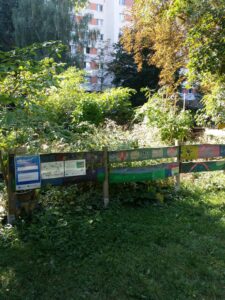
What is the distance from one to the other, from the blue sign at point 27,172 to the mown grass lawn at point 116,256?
0.45m

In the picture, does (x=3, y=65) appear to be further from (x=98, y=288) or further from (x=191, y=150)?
(x=191, y=150)

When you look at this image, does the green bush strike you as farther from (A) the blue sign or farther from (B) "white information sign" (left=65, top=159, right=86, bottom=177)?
(A) the blue sign

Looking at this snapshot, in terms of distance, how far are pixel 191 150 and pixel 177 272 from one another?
301cm

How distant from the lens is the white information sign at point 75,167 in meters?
4.83

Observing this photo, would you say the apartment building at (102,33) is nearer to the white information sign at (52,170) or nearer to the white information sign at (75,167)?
the white information sign at (75,167)

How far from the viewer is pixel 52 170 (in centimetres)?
472

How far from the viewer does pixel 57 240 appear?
12.7ft

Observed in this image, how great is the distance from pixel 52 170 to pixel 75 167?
0.35 m

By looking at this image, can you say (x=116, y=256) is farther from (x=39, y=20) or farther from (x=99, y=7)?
(x=99, y=7)

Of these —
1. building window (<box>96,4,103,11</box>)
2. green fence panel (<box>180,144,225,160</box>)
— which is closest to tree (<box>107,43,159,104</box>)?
building window (<box>96,4,103,11</box>)

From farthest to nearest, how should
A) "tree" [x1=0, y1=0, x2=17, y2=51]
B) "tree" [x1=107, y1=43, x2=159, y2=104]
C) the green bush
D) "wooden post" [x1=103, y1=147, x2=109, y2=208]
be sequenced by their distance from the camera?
1. "tree" [x1=107, y1=43, x2=159, y2=104]
2. "tree" [x1=0, y1=0, x2=17, y2=51]
3. the green bush
4. "wooden post" [x1=103, y1=147, x2=109, y2=208]

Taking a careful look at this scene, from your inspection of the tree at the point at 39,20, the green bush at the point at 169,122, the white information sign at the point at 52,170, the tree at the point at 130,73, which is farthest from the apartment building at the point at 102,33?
the white information sign at the point at 52,170

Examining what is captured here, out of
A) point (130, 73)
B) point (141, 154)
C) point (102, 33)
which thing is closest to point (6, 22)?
point (130, 73)

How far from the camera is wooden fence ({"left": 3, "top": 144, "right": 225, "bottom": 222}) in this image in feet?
14.5
